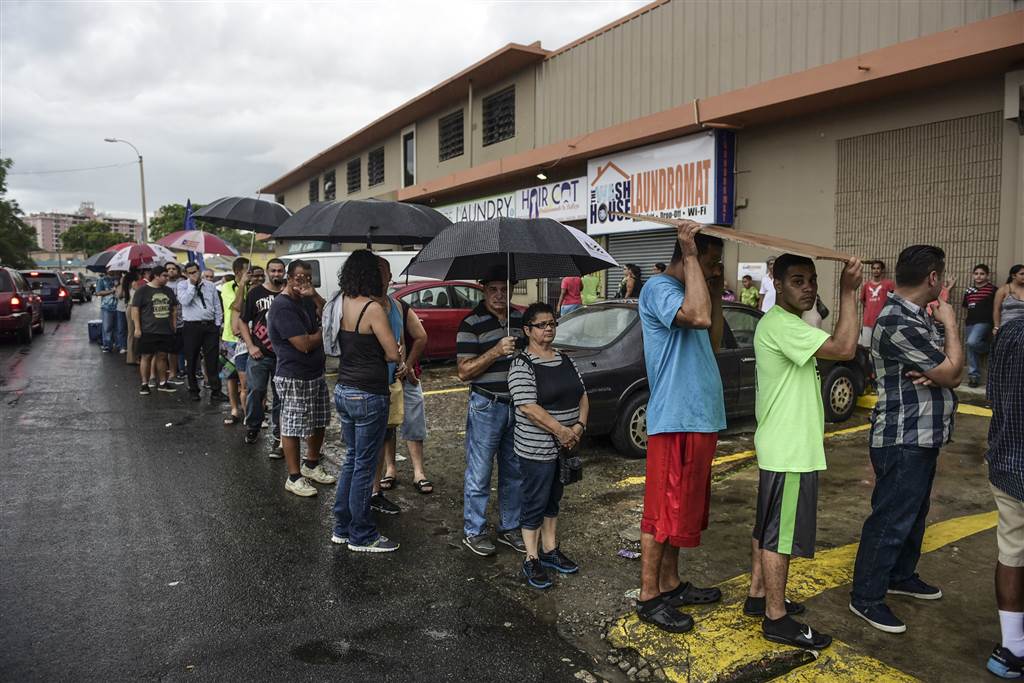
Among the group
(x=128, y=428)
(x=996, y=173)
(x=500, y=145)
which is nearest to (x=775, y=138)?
(x=996, y=173)

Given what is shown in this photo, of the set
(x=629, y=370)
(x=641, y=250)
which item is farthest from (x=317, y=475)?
(x=641, y=250)

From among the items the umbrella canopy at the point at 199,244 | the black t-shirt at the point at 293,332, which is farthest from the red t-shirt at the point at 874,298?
the umbrella canopy at the point at 199,244

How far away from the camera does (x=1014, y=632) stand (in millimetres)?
3102

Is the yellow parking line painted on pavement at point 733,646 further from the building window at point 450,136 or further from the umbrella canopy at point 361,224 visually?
the building window at point 450,136

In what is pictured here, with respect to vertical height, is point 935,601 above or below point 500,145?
below

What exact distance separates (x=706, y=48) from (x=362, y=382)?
10455mm

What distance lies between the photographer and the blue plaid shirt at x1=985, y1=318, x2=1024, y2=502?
3000mm

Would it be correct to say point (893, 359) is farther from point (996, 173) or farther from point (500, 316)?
point (996, 173)

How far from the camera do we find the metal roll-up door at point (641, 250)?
13969mm

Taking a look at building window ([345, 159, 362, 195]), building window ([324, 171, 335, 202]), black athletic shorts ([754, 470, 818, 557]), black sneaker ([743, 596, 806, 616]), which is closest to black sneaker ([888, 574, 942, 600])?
black sneaker ([743, 596, 806, 616])

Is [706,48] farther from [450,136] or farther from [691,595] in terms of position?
[691,595]

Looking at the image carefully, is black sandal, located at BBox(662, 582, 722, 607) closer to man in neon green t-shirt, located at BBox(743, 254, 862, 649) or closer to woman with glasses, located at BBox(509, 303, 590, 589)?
man in neon green t-shirt, located at BBox(743, 254, 862, 649)

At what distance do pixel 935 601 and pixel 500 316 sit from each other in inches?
113

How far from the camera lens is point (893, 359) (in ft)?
11.5
